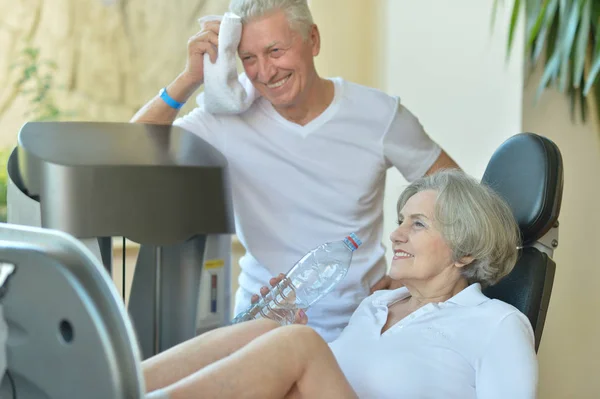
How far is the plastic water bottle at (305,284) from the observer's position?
6.25 feet

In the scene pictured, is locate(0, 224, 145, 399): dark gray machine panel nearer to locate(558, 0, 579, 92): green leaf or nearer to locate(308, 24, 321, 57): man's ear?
locate(308, 24, 321, 57): man's ear

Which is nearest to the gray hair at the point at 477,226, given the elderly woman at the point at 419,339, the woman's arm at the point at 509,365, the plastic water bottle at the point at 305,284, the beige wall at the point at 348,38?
the elderly woman at the point at 419,339

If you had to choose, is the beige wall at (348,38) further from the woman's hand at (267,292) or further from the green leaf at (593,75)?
the woman's hand at (267,292)

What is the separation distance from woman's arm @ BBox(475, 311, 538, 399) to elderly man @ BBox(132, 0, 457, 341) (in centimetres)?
49

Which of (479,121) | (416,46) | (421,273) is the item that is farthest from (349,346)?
(416,46)

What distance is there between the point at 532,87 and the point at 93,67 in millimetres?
1531

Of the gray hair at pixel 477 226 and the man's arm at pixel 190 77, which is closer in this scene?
the gray hair at pixel 477 226

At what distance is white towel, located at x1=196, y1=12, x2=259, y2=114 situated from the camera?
1787 mm

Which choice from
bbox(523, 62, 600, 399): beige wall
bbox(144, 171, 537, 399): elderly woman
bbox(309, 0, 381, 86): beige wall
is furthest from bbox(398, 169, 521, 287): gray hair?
bbox(309, 0, 381, 86): beige wall

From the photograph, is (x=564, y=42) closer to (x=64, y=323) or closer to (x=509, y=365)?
(x=509, y=365)

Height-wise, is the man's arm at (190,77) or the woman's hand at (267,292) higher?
the man's arm at (190,77)

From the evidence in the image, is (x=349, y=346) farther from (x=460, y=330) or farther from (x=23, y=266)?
(x=23, y=266)

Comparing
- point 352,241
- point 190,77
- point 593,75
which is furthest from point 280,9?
point 593,75

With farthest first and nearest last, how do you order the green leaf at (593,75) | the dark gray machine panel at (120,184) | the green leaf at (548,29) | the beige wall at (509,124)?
the beige wall at (509,124), the green leaf at (548,29), the green leaf at (593,75), the dark gray machine panel at (120,184)
